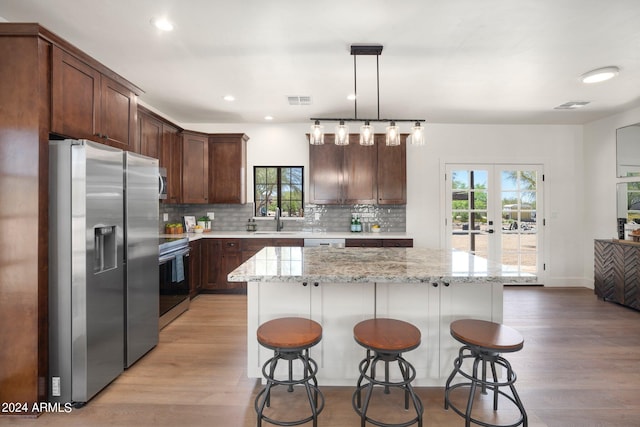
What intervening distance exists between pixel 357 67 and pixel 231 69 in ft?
4.07

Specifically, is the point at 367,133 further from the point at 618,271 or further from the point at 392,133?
the point at 618,271

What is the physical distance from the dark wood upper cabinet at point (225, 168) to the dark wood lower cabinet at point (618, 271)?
5.30 metres

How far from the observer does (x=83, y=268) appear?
1925 millimetres

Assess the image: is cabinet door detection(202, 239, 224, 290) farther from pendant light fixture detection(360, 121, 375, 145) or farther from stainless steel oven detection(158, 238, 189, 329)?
pendant light fixture detection(360, 121, 375, 145)

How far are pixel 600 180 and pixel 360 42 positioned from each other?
4633mm

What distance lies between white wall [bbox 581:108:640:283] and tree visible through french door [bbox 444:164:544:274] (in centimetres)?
76

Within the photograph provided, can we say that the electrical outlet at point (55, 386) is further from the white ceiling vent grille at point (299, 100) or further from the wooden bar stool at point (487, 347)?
the white ceiling vent grille at point (299, 100)

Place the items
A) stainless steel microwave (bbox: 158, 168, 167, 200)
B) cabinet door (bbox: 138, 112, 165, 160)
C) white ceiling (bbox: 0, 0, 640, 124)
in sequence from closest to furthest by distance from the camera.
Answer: white ceiling (bbox: 0, 0, 640, 124)
cabinet door (bbox: 138, 112, 165, 160)
stainless steel microwave (bbox: 158, 168, 167, 200)

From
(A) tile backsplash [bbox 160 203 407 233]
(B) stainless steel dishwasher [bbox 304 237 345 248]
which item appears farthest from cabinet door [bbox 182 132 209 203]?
(B) stainless steel dishwasher [bbox 304 237 345 248]

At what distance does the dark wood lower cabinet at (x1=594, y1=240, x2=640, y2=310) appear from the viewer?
381 centimetres

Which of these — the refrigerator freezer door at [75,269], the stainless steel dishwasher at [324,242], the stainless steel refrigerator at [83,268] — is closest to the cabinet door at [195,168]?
the stainless steel dishwasher at [324,242]

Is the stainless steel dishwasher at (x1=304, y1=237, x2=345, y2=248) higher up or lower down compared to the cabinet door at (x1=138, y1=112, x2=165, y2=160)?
lower down

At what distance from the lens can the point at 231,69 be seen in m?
3.00

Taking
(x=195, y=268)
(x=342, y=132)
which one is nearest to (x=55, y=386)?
(x=195, y=268)
